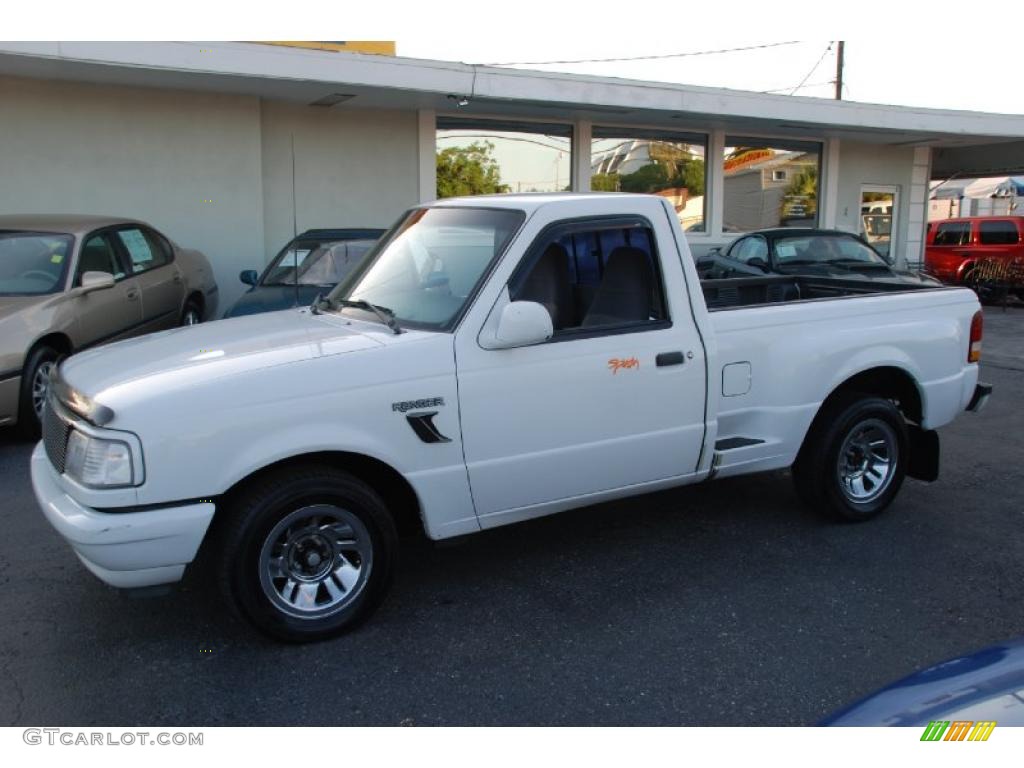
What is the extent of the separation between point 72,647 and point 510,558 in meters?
2.12

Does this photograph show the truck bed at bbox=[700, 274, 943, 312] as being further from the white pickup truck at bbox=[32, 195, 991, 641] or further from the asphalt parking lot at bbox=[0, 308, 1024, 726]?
the asphalt parking lot at bbox=[0, 308, 1024, 726]

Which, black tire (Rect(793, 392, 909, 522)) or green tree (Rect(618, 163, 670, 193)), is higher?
green tree (Rect(618, 163, 670, 193))

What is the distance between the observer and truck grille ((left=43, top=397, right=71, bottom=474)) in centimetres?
372

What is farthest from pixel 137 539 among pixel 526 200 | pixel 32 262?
pixel 32 262

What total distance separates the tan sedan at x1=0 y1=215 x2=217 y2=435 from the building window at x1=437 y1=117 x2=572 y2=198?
225 inches

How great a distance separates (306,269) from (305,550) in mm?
5687

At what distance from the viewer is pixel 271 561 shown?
12.1 feet

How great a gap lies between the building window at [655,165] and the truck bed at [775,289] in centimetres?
978

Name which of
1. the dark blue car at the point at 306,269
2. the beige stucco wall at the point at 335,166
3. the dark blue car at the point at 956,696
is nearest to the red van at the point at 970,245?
the beige stucco wall at the point at 335,166

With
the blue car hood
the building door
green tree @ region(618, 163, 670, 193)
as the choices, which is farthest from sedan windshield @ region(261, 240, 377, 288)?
the building door

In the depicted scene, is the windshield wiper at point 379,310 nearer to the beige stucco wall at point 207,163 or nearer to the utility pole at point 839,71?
the beige stucco wall at point 207,163

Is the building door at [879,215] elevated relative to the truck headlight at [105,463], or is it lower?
elevated

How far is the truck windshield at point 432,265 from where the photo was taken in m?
4.14

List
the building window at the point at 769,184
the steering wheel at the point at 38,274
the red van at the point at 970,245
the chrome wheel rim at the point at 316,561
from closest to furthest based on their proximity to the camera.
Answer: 1. the chrome wheel rim at the point at 316,561
2. the steering wheel at the point at 38,274
3. the building window at the point at 769,184
4. the red van at the point at 970,245
